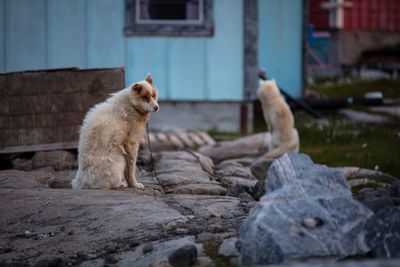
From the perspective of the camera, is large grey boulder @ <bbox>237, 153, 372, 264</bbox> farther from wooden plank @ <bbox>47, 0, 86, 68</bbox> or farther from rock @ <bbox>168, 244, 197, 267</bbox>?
wooden plank @ <bbox>47, 0, 86, 68</bbox>

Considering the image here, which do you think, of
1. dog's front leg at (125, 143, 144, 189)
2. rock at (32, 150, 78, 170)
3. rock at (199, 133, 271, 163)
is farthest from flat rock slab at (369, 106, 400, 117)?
dog's front leg at (125, 143, 144, 189)

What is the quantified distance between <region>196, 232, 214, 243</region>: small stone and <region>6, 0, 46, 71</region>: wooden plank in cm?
921

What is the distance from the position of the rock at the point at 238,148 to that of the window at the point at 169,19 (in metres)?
2.42

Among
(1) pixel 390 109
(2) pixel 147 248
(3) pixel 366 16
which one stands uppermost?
(3) pixel 366 16

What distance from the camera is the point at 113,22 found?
47.5 ft

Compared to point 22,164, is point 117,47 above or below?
above

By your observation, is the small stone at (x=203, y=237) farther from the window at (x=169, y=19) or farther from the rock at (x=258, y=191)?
the window at (x=169, y=19)

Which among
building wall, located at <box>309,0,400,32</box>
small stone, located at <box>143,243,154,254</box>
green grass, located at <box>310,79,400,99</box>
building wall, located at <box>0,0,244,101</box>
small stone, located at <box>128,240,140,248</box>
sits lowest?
small stone, located at <box>128,240,140,248</box>

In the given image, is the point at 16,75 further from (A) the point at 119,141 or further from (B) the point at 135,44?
(B) the point at 135,44

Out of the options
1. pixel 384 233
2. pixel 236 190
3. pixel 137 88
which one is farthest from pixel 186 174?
pixel 384 233

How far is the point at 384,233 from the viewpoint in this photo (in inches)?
211

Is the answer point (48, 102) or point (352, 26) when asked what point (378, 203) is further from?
point (352, 26)

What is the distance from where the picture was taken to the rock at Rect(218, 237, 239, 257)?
5.67m

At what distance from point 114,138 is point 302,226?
3341 millimetres
